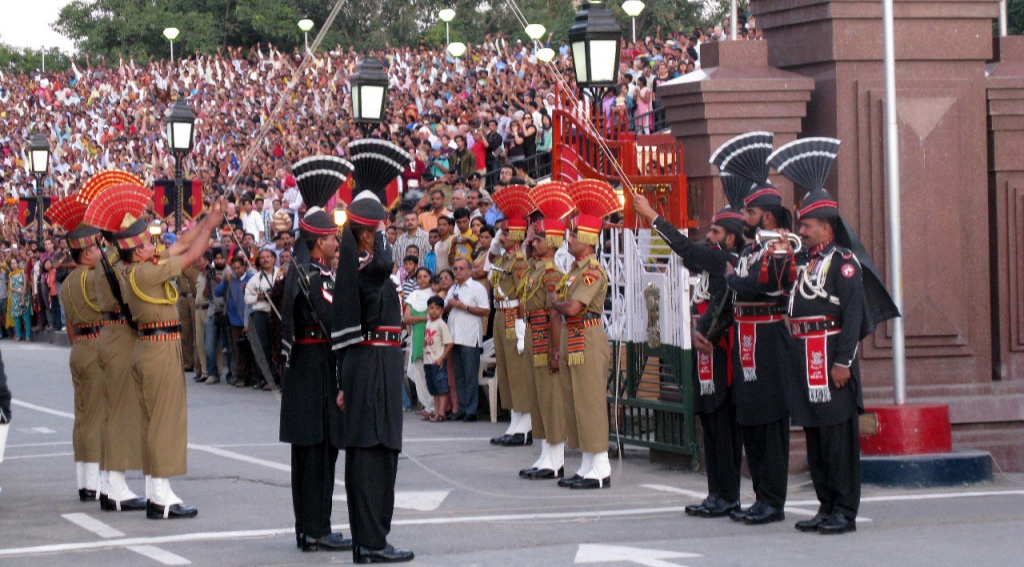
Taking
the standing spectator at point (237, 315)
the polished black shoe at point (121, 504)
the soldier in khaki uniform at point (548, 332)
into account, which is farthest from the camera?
the standing spectator at point (237, 315)

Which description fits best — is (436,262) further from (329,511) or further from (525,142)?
(329,511)

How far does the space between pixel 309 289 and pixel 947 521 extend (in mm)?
4094

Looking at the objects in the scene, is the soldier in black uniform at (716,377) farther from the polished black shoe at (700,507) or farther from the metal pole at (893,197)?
the metal pole at (893,197)

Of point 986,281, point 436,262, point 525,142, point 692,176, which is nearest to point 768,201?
point 692,176

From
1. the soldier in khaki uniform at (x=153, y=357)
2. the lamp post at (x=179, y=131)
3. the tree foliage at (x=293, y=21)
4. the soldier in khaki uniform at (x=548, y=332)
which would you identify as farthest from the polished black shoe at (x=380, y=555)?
the tree foliage at (x=293, y=21)

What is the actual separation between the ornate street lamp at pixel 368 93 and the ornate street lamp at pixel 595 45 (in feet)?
6.30

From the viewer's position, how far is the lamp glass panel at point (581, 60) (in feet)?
42.5

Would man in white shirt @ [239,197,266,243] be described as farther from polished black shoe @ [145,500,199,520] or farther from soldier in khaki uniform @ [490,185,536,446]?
polished black shoe @ [145,500,199,520]

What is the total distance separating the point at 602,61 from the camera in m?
12.9

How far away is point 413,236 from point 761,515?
918 cm

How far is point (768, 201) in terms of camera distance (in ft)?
32.1

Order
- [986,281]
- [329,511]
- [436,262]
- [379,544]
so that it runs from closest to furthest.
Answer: [379,544]
[329,511]
[986,281]
[436,262]

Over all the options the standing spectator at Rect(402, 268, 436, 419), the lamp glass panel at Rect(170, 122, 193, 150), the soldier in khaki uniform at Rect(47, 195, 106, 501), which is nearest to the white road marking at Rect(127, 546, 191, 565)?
the soldier in khaki uniform at Rect(47, 195, 106, 501)

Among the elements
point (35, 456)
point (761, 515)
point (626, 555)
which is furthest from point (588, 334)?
point (35, 456)
